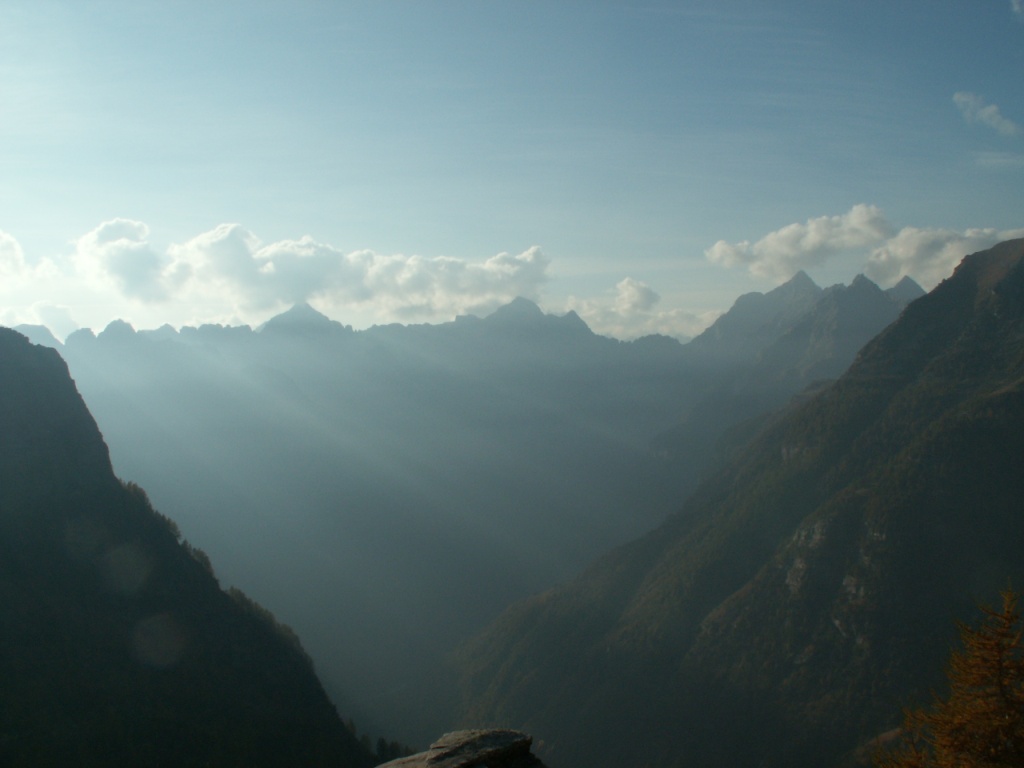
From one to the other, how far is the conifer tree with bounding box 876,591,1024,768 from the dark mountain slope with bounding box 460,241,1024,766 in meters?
98.4

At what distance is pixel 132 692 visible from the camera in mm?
46938

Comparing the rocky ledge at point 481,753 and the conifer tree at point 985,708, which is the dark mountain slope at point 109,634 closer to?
the rocky ledge at point 481,753

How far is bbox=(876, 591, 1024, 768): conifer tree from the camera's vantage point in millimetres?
20094

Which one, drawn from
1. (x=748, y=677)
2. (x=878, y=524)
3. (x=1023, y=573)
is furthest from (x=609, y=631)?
(x=1023, y=573)

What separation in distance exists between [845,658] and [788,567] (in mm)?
25527

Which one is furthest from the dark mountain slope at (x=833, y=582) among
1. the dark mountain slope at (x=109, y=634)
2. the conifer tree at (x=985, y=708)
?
the dark mountain slope at (x=109, y=634)

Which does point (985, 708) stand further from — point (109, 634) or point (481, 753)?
point (109, 634)

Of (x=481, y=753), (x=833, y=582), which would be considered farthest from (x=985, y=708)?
(x=833, y=582)

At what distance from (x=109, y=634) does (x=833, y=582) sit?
145 meters

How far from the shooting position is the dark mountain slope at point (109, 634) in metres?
Result: 42.3

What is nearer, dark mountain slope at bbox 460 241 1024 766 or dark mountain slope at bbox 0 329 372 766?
dark mountain slope at bbox 0 329 372 766

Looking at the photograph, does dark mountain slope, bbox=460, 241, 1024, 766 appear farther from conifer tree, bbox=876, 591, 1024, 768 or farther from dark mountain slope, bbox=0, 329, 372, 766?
dark mountain slope, bbox=0, 329, 372, 766

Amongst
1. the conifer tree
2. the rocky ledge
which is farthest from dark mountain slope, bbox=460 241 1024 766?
the rocky ledge

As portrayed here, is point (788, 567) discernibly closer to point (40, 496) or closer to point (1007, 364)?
point (1007, 364)
